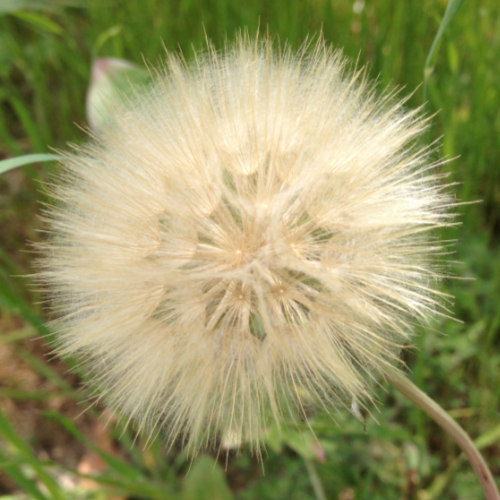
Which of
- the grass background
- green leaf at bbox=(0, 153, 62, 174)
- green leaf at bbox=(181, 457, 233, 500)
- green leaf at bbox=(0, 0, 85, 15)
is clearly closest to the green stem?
the grass background

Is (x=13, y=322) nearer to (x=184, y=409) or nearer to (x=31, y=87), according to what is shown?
(x=31, y=87)

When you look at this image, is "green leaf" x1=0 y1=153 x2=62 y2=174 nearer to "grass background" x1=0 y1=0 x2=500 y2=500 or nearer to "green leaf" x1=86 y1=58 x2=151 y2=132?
"grass background" x1=0 y1=0 x2=500 y2=500

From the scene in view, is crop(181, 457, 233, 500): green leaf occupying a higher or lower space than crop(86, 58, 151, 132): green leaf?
lower

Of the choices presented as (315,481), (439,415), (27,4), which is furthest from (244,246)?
(27,4)

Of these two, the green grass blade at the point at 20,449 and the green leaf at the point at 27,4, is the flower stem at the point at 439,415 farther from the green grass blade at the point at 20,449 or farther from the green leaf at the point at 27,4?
the green leaf at the point at 27,4

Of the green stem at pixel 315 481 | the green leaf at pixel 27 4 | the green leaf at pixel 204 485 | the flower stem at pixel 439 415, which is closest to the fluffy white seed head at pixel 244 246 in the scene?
the flower stem at pixel 439 415

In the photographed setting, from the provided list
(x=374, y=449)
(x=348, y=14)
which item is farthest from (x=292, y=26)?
(x=374, y=449)
